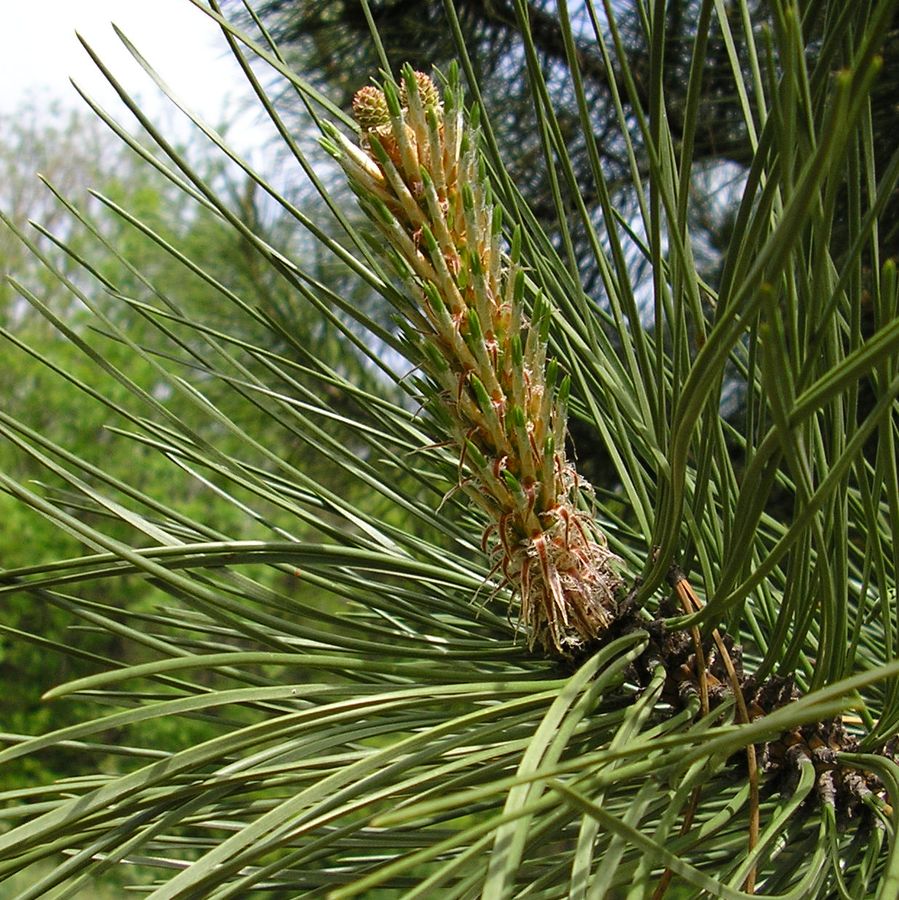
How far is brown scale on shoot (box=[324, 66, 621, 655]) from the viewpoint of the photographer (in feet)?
1.09

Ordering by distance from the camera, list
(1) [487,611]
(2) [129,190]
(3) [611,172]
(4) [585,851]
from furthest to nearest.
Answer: (2) [129,190]
(3) [611,172]
(1) [487,611]
(4) [585,851]

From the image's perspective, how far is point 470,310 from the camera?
0.33 meters

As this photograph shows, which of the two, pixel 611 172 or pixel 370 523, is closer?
pixel 370 523

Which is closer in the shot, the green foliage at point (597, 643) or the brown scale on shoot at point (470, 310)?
the green foliage at point (597, 643)

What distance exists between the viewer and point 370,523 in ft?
1.49

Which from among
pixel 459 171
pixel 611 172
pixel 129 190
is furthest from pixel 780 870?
pixel 129 190

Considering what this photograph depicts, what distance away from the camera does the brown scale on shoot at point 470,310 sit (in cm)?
33

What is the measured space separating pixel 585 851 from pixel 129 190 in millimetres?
6401

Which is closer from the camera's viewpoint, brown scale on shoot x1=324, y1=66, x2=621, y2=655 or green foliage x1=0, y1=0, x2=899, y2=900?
green foliage x1=0, y1=0, x2=899, y2=900

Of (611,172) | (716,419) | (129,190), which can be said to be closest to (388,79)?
(716,419)

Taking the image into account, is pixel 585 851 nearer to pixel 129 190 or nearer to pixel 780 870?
pixel 780 870

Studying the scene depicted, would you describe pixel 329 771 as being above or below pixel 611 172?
below

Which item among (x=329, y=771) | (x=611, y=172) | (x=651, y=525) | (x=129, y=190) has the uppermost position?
(x=129, y=190)

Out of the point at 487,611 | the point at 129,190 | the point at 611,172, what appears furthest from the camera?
the point at 129,190
